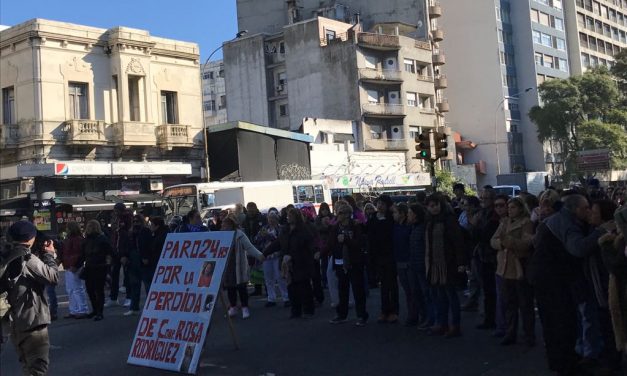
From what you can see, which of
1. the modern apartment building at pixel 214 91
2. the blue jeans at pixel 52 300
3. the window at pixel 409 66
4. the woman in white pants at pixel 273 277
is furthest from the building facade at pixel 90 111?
the modern apartment building at pixel 214 91

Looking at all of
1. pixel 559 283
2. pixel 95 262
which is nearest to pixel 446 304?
pixel 559 283

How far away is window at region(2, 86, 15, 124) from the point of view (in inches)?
1245

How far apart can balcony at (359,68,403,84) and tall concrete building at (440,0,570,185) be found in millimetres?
14338

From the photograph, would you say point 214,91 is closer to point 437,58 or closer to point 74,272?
point 437,58

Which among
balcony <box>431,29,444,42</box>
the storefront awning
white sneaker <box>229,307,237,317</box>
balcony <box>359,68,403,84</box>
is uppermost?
balcony <box>431,29,444,42</box>

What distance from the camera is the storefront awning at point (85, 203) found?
29547mm

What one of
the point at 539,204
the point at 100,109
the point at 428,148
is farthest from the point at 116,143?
the point at 539,204

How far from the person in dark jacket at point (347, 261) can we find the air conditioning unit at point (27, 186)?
23592mm

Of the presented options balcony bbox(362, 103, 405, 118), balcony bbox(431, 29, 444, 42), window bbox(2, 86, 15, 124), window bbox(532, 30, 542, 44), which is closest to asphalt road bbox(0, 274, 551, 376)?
window bbox(2, 86, 15, 124)

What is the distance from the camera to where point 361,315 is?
9.71 m

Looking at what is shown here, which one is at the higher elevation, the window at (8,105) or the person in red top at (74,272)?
the window at (8,105)

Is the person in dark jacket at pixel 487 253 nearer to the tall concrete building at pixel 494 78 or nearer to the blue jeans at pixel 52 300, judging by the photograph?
the blue jeans at pixel 52 300

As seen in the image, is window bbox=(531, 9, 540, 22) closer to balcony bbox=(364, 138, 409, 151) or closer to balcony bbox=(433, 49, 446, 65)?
balcony bbox=(433, 49, 446, 65)

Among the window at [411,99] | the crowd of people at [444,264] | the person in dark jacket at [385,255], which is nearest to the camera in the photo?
the crowd of people at [444,264]
